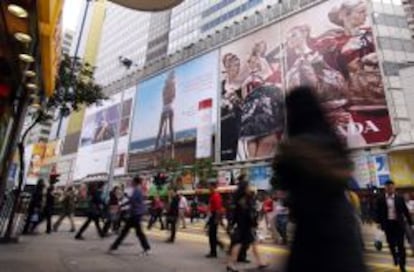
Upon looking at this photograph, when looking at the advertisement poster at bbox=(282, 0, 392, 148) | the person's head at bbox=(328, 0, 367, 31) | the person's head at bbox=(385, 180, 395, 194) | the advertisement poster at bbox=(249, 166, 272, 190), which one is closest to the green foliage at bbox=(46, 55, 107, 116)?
the person's head at bbox=(385, 180, 395, 194)

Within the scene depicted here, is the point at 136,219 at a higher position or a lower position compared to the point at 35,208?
lower

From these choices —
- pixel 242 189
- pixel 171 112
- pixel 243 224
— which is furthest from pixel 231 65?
pixel 243 224

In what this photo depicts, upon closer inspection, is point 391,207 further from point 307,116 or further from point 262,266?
point 307,116

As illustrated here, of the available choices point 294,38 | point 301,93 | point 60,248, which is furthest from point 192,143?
point 301,93

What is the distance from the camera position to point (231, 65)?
47344 millimetres

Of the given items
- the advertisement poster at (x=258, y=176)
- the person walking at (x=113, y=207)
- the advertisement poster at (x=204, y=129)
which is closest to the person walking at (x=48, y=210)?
the person walking at (x=113, y=207)

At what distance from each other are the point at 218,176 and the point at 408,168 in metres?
20.0

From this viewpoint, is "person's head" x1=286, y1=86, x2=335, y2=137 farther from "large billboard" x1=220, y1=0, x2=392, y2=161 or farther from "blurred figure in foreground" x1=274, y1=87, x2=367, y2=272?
"large billboard" x1=220, y1=0, x2=392, y2=161

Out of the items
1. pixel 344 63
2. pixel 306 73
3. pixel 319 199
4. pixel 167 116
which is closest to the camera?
pixel 319 199

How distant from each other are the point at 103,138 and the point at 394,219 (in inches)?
2628

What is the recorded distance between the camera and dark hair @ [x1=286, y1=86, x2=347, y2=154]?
7.73ft

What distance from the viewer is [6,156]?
8.06m

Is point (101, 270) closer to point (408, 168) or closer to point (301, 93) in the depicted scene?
point (301, 93)

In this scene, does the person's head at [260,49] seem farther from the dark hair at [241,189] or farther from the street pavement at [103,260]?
the dark hair at [241,189]
